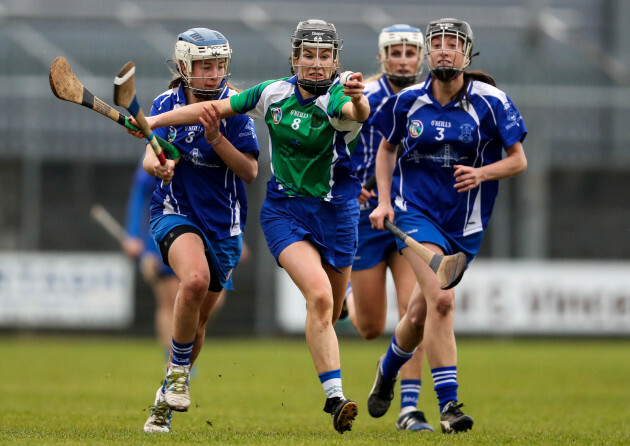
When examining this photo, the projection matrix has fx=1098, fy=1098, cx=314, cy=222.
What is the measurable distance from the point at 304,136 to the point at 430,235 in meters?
1.03

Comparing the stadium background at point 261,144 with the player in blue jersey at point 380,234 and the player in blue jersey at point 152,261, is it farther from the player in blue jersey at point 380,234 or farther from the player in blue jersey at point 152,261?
the player in blue jersey at point 380,234

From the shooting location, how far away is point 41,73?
18.7 m

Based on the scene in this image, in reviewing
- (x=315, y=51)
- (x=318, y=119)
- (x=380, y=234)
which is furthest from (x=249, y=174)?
(x=380, y=234)

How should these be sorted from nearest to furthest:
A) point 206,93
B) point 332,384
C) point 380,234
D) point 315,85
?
point 332,384, point 315,85, point 206,93, point 380,234

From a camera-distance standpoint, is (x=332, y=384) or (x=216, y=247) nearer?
(x=332, y=384)

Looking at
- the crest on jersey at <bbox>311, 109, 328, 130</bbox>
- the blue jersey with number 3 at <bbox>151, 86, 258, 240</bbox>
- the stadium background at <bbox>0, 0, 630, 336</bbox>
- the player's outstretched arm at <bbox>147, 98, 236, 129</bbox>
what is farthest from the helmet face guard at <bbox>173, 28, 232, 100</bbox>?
the stadium background at <bbox>0, 0, 630, 336</bbox>

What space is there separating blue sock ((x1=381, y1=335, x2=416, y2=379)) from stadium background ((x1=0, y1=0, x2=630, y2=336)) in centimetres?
927

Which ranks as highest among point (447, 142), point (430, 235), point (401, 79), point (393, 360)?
point (401, 79)

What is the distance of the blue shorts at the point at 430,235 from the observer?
6457 mm

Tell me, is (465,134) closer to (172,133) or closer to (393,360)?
(393,360)

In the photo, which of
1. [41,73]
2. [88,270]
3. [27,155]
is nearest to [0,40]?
[41,73]

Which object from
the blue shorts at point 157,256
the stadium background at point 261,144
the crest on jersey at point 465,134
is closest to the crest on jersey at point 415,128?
the crest on jersey at point 465,134

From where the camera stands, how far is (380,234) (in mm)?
7570

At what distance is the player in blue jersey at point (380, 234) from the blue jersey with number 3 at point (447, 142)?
69 centimetres
